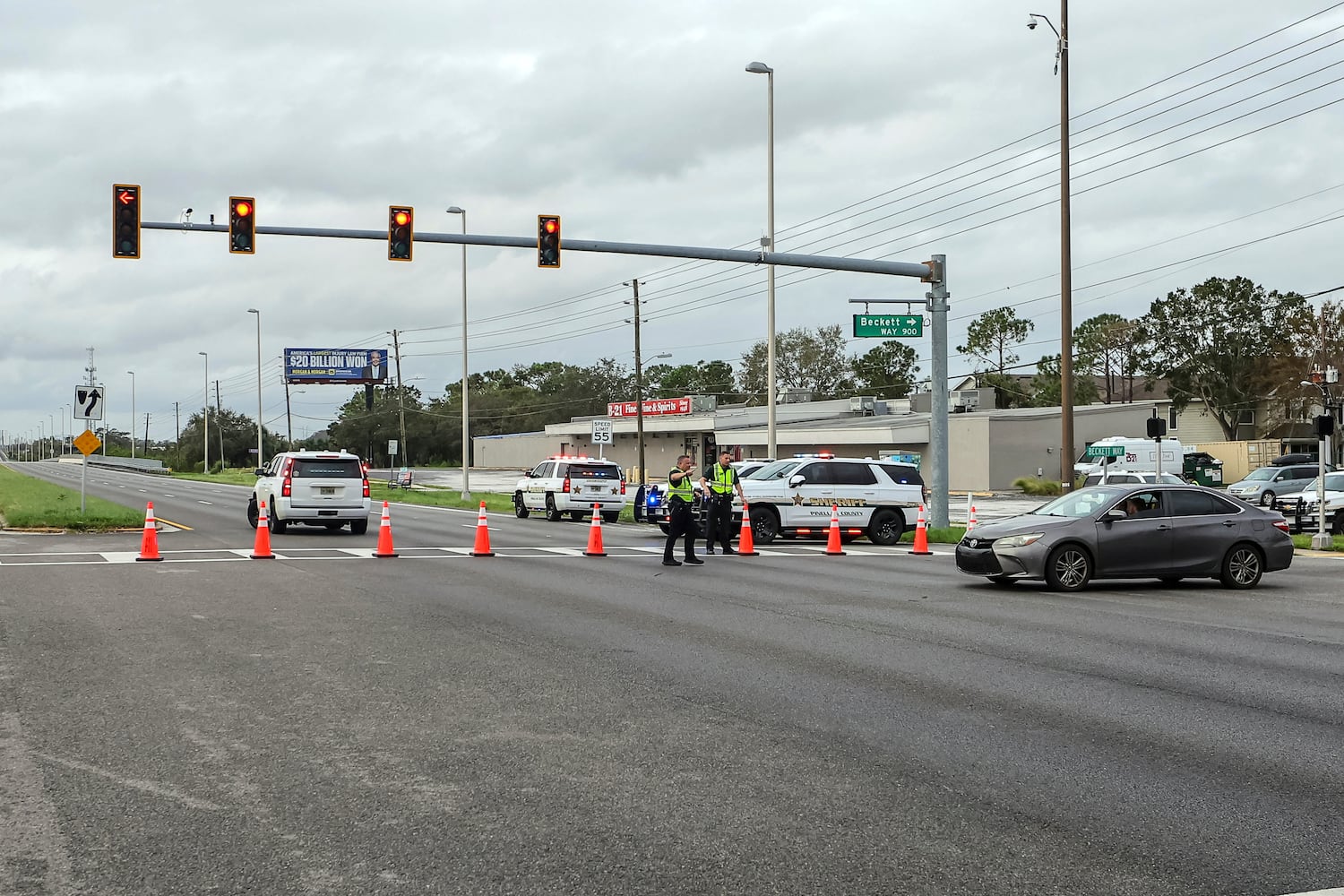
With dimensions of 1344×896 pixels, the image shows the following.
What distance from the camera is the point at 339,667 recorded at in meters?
9.75

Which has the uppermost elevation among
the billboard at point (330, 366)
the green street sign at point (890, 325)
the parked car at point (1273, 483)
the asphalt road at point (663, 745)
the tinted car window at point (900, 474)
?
the billboard at point (330, 366)

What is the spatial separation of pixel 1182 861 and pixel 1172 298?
Answer: 86985mm

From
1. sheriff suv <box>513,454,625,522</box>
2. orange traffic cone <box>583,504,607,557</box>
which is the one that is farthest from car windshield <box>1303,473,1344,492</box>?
orange traffic cone <box>583,504,607,557</box>

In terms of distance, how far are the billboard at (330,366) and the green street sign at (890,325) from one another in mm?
85660

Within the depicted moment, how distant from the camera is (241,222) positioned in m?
22.2

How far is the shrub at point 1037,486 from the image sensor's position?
54.5 meters

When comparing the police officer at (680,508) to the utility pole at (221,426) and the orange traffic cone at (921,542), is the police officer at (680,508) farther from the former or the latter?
the utility pole at (221,426)

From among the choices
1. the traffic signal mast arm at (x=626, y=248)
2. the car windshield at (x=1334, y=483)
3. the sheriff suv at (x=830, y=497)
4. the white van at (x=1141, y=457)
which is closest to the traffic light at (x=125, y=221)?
the traffic signal mast arm at (x=626, y=248)

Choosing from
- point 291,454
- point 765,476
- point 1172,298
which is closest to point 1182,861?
point 765,476

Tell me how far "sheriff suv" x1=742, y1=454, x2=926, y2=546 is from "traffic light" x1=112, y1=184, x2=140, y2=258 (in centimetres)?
1203

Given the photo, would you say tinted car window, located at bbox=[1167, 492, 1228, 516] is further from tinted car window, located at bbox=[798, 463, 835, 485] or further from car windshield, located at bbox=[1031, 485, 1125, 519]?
tinted car window, located at bbox=[798, 463, 835, 485]

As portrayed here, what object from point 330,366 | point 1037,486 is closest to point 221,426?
point 330,366

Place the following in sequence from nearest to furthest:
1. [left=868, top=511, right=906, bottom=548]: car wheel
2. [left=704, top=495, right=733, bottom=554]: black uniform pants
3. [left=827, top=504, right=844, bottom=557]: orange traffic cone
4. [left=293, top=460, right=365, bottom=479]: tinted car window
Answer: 1. [left=704, top=495, right=733, bottom=554]: black uniform pants
2. [left=827, top=504, right=844, bottom=557]: orange traffic cone
3. [left=868, top=511, right=906, bottom=548]: car wheel
4. [left=293, top=460, right=365, bottom=479]: tinted car window

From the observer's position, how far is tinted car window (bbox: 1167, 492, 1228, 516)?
668 inches
